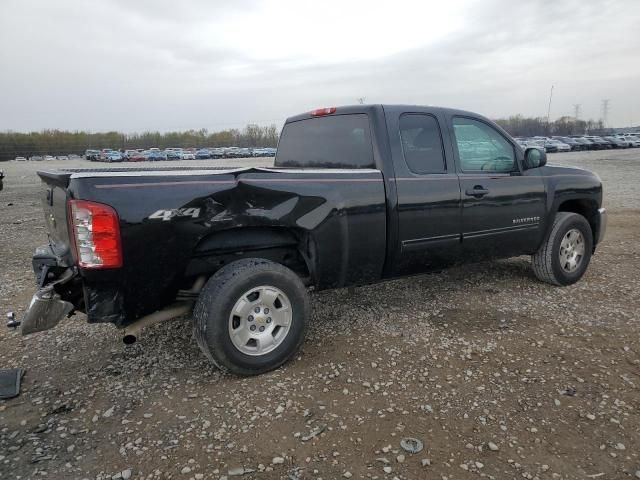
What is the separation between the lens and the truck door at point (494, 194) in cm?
448

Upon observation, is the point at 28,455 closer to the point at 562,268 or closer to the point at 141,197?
the point at 141,197

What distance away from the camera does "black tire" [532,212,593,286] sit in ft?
A: 16.8

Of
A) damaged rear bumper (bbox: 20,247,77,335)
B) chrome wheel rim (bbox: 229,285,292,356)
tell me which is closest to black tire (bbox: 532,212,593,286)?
chrome wheel rim (bbox: 229,285,292,356)

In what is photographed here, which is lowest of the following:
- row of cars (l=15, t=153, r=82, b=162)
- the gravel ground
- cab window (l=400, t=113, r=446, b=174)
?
the gravel ground

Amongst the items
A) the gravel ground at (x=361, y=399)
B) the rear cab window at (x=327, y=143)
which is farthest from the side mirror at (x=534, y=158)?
the rear cab window at (x=327, y=143)

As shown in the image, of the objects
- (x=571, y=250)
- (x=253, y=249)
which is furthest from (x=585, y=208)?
(x=253, y=249)

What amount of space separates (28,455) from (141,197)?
5.11 ft

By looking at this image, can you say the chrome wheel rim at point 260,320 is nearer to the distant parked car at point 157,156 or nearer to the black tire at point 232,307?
the black tire at point 232,307

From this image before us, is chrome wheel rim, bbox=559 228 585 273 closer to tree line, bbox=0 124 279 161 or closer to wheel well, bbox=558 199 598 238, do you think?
wheel well, bbox=558 199 598 238

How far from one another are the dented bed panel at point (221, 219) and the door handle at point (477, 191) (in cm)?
104

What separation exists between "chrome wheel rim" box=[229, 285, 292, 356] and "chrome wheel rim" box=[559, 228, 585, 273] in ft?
11.2

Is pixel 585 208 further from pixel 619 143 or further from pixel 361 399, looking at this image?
pixel 619 143

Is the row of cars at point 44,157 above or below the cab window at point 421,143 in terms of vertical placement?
above

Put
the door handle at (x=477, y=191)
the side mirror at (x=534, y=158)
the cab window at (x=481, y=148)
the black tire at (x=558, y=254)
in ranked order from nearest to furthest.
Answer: the door handle at (x=477, y=191)
the cab window at (x=481, y=148)
the side mirror at (x=534, y=158)
the black tire at (x=558, y=254)
